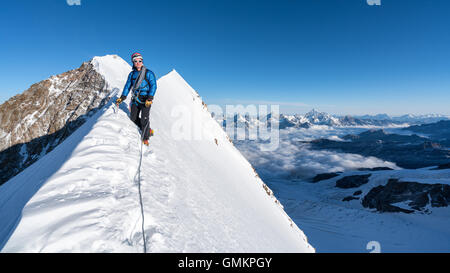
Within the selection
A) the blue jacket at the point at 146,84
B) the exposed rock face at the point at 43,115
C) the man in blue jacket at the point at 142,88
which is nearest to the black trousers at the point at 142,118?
the man in blue jacket at the point at 142,88

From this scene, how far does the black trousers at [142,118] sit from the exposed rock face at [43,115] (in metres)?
32.5

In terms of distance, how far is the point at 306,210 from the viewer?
93812mm

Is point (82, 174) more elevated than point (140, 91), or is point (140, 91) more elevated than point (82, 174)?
point (140, 91)

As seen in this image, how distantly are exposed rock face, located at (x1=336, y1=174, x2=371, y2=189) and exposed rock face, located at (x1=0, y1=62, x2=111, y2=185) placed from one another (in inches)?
5233

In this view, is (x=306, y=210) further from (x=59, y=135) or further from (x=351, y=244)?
(x=59, y=135)

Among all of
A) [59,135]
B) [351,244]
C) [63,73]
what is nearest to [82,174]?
[59,135]

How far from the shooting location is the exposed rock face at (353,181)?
113m

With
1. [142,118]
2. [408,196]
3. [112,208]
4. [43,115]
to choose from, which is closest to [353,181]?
[408,196]

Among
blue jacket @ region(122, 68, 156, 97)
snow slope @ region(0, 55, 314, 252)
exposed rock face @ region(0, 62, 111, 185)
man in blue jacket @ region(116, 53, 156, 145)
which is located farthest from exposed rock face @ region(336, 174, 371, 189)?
blue jacket @ region(122, 68, 156, 97)

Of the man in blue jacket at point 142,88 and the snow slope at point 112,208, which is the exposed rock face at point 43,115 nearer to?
the man in blue jacket at point 142,88

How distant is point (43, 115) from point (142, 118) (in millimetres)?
50243

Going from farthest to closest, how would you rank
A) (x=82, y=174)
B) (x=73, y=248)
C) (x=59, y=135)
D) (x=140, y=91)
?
(x=59, y=135)
(x=140, y=91)
(x=82, y=174)
(x=73, y=248)
